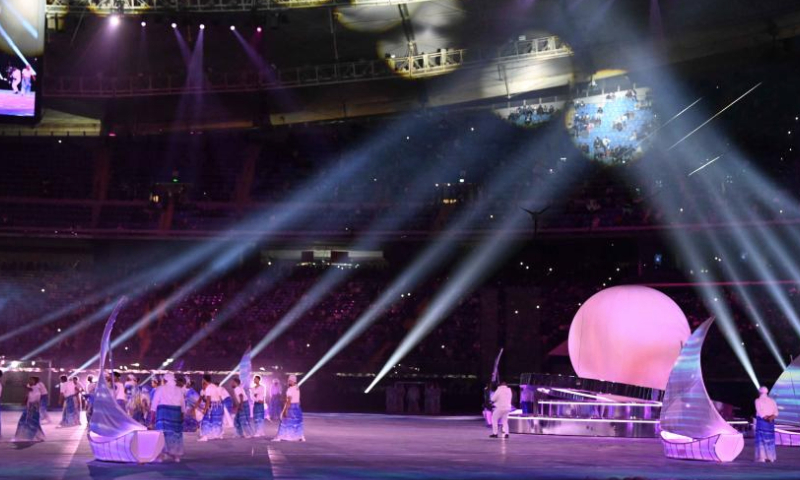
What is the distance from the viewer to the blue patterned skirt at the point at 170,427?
53.3ft

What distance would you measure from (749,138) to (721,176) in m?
2.65

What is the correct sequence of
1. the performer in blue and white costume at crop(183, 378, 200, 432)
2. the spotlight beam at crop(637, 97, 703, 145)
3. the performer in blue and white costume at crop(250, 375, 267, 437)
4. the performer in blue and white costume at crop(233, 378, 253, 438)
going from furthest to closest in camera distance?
1. the spotlight beam at crop(637, 97, 703, 145)
2. the performer in blue and white costume at crop(250, 375, 267, 437)
3. the performer in blue and white costume at crop(233, 378, 253, 438)
4. the performer in blue and white costume at crop(183, 378, 200, 432)

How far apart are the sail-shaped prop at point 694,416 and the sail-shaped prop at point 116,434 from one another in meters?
8.18

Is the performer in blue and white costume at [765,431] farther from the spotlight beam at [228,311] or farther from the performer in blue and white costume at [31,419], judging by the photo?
the spotlight beam at [228,311]

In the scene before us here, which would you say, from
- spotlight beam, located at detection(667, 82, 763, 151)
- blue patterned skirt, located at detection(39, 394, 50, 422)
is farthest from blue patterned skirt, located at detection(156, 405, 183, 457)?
spotlight beam, located at detection(667, 82, 763, 151)

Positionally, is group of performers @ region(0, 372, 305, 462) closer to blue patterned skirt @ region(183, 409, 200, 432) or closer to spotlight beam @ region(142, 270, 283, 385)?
blue patterned skirt @ region(183, 409, 200, 432)

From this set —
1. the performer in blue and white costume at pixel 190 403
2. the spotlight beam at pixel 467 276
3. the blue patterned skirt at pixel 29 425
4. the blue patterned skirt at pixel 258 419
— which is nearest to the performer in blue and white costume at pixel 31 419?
the blue patterned skirt at pixel 29 425

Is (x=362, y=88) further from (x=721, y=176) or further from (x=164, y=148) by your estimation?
(x=721, y=176)

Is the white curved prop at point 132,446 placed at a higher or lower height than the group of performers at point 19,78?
lower

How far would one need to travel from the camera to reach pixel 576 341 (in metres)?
24.6

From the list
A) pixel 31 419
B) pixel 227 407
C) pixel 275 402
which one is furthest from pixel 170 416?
pixel 275 402

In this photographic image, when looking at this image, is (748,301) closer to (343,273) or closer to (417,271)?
(417,271)

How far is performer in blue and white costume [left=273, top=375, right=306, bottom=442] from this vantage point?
20689 mm

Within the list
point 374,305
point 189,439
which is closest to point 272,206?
point 374,305
